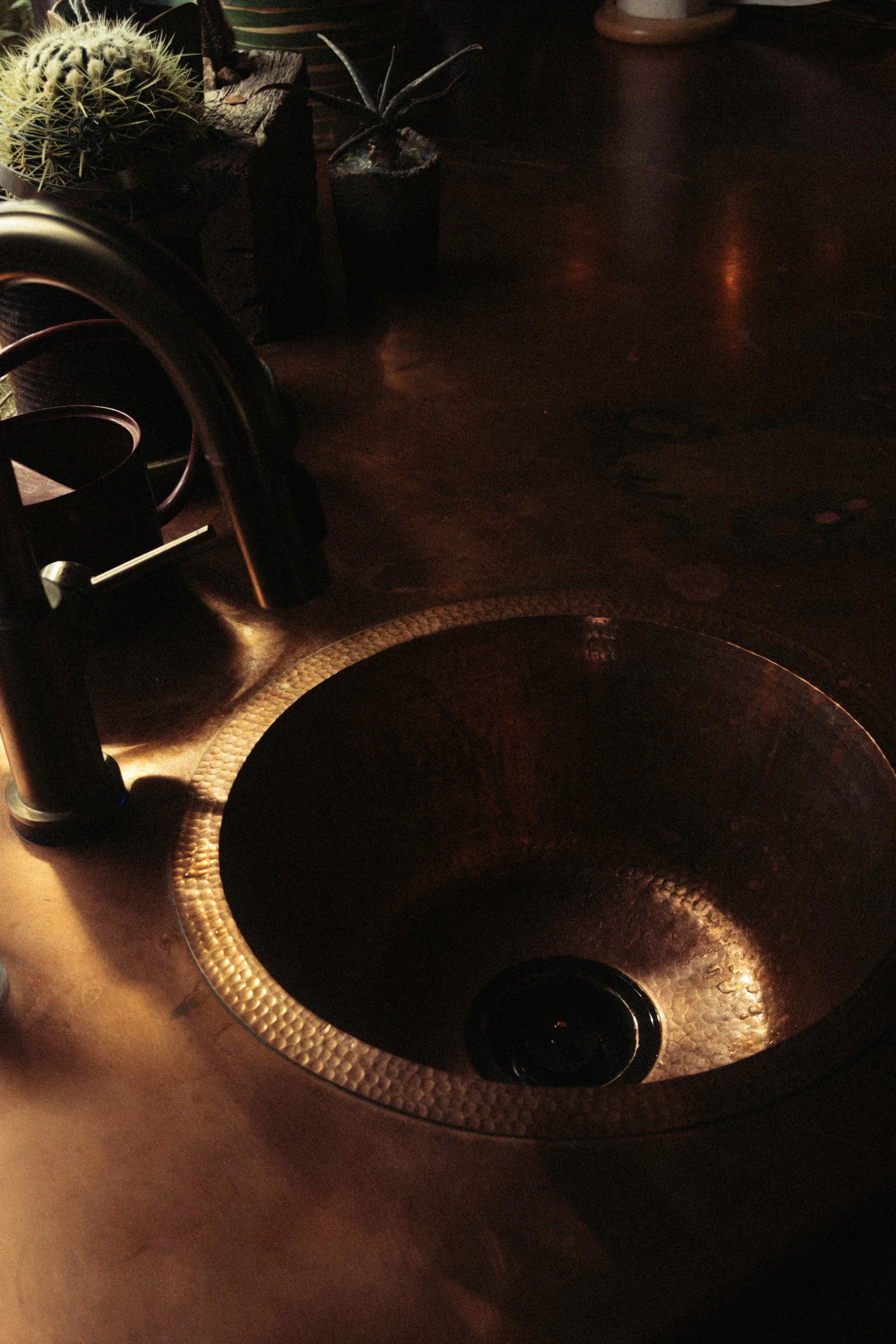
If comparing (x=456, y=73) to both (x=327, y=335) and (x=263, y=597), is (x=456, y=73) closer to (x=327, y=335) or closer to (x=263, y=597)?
(x=327, y=335)

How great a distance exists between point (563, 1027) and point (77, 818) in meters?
0.52

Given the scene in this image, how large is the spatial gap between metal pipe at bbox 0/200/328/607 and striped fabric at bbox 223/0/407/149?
2.14 metres

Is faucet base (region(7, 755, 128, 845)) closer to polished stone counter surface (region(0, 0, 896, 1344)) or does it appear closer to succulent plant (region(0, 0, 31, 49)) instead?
polished stone counter surface (region(0, 0, 896, 1344))

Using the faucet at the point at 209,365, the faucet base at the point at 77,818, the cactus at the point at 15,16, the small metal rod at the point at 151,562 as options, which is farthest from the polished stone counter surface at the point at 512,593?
the cactus at the point at 15,16

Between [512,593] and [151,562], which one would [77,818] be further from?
[512,593]

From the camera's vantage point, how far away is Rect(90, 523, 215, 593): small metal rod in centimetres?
85

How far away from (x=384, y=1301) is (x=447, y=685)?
2.03ft

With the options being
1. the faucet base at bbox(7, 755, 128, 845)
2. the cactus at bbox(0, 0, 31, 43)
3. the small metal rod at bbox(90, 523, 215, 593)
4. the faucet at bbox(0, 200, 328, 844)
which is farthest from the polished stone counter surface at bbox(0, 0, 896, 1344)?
the cactus at bbox(0, 0, 31, 43)

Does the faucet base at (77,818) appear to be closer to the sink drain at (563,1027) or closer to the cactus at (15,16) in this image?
the sink drain at (563,1027)

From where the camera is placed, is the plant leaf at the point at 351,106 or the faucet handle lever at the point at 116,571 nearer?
the faucet handle lever at the point at 116,571

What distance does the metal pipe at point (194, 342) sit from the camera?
1.77 ft

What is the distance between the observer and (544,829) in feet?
4.07

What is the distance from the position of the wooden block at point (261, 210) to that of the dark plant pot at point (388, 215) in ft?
0.23

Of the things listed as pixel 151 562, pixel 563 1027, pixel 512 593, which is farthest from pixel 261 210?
pixel 563 1027
